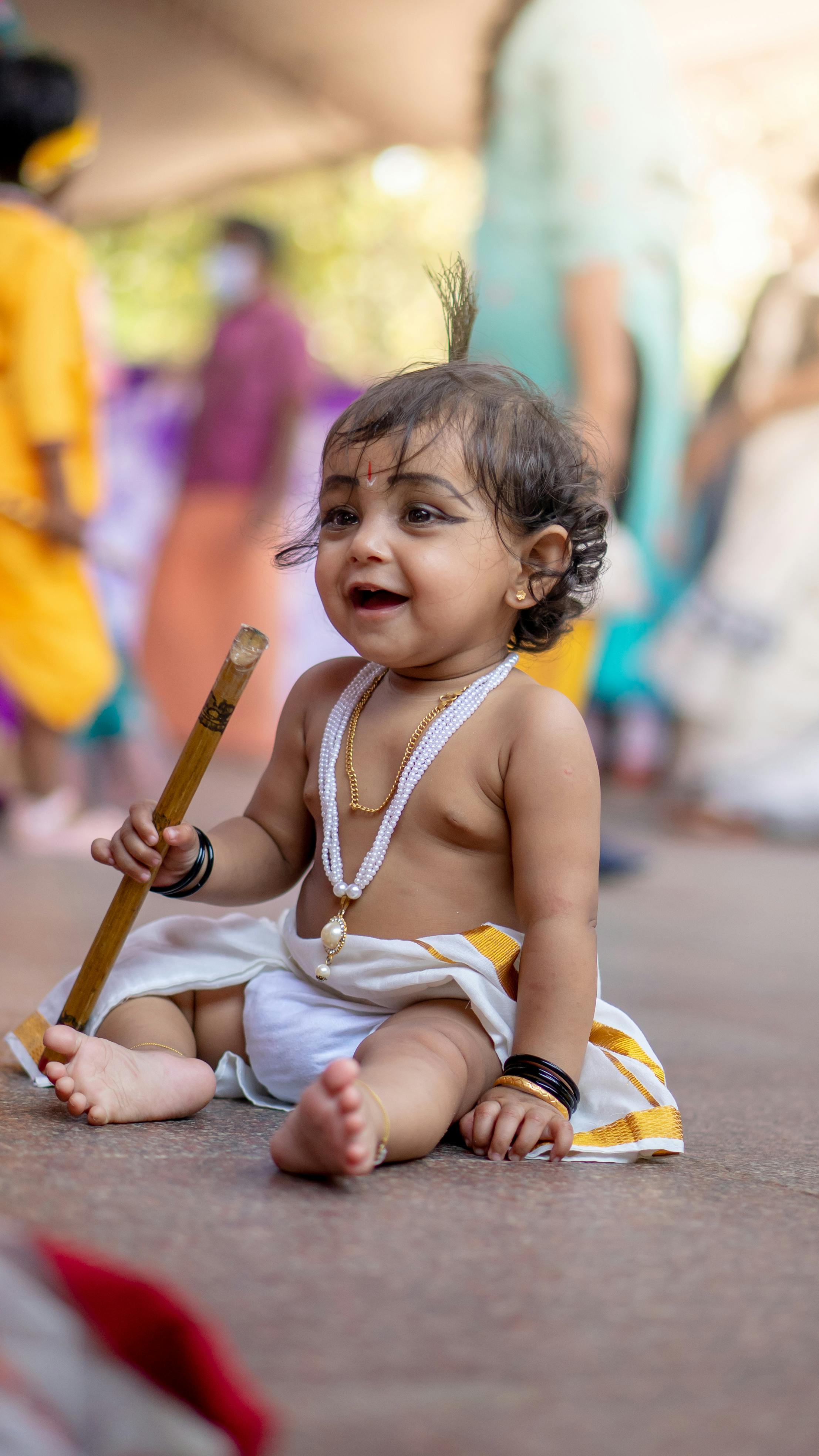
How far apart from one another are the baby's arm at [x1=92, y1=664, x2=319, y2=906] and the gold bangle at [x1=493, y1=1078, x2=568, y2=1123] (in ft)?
1.09

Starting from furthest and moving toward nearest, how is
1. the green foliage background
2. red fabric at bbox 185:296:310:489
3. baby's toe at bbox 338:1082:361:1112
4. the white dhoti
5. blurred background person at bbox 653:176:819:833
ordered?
the green foliage background
red fabric at bbox 185:296:310:489
blurred background person at bbox 653:176:819:833
the white dhoti
baby's toe at bbox 338:1082:361:1112

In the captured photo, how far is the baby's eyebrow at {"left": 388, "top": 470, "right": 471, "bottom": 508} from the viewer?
1168mm

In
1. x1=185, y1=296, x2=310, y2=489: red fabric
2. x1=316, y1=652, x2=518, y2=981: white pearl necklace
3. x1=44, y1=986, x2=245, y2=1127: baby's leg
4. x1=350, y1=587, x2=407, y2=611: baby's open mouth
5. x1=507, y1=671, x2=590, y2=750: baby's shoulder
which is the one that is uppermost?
x1=185, y1=296, x2=310, y2=489: red fabric

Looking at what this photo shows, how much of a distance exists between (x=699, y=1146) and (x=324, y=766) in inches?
18.5

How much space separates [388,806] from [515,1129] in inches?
11.8

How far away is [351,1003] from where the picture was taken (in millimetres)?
1216

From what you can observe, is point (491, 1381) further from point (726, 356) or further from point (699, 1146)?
point (726, 356)

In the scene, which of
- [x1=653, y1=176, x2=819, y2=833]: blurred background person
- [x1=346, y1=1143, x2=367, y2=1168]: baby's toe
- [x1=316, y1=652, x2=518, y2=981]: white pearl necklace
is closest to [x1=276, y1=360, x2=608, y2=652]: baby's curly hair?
[x1=316, y1=652, x2=518, y2=981]: white pearl necklace

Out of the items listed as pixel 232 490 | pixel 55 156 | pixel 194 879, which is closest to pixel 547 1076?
pixel 194 879

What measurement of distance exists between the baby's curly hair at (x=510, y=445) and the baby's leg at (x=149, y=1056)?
1.50 feet

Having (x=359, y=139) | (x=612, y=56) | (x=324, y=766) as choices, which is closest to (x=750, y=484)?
(x=612, y=56)

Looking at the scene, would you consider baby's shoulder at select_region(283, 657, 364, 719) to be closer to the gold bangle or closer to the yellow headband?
the gold bangle

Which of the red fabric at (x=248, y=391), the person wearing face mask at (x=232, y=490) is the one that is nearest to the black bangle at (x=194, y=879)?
the person wearing face mask at (x=232, y=490)

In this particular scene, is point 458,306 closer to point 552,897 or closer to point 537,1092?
point 552,897
